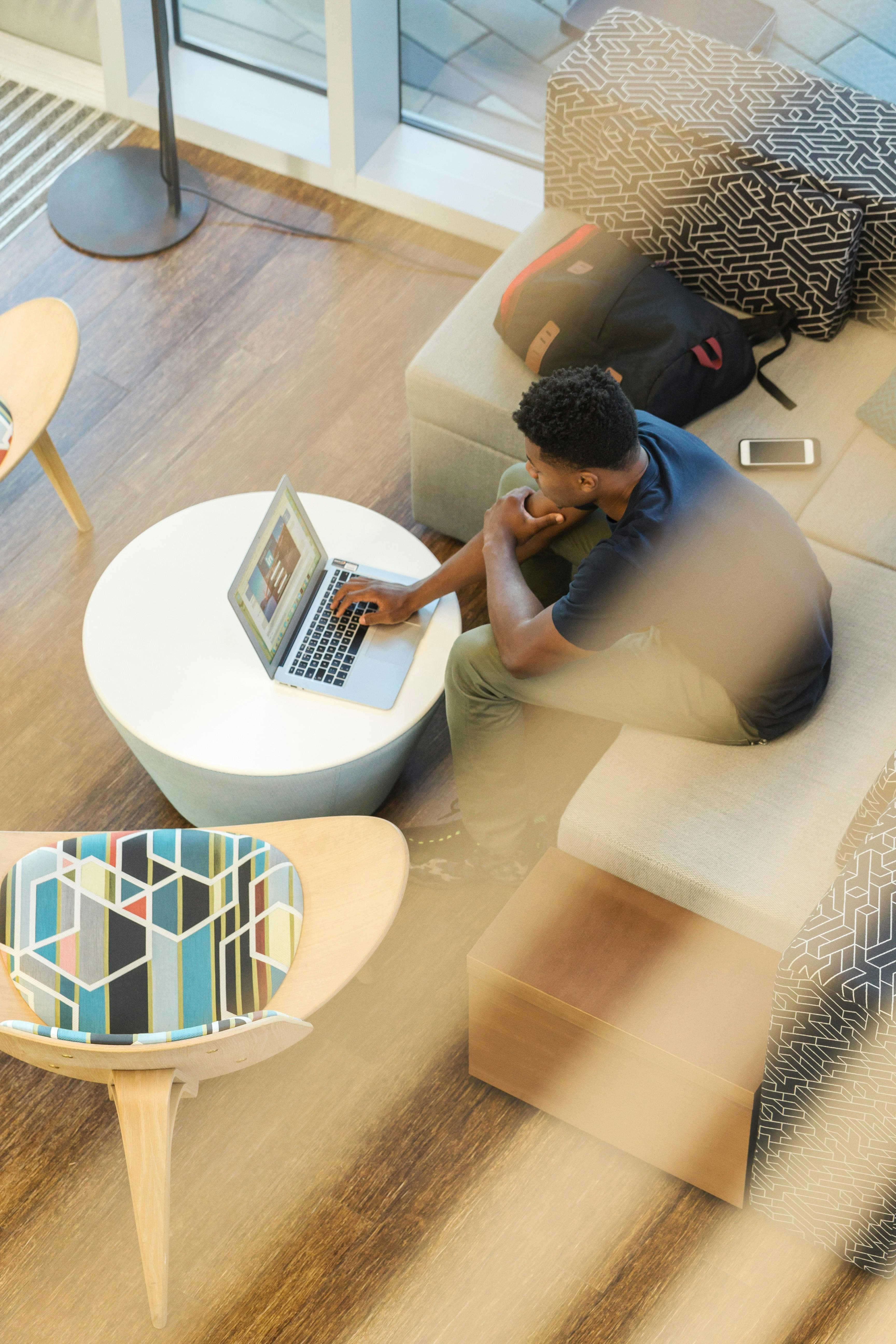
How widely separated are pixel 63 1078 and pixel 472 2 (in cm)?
290

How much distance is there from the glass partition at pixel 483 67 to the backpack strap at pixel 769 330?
3.51 ft

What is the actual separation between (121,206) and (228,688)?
6.72ft

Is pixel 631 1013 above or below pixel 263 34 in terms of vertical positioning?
below

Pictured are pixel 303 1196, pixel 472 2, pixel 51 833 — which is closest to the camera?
pixel 51 833

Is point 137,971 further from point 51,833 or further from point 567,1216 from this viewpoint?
point 567,1216

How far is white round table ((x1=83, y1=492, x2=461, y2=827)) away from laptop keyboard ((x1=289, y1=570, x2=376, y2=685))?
4cm

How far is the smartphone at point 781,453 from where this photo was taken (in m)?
2.55

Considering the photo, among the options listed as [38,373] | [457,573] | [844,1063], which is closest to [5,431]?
[38,373]

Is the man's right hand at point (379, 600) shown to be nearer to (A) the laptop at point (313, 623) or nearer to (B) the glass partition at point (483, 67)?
(A) the laptop at point (313, 623)

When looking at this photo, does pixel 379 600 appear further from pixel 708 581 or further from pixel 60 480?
pixel 60 480

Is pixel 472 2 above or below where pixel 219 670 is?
above

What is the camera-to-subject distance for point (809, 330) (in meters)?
2.77

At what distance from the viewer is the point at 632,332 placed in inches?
102

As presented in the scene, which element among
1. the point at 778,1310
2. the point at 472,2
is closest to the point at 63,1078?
the point at 778,1310
